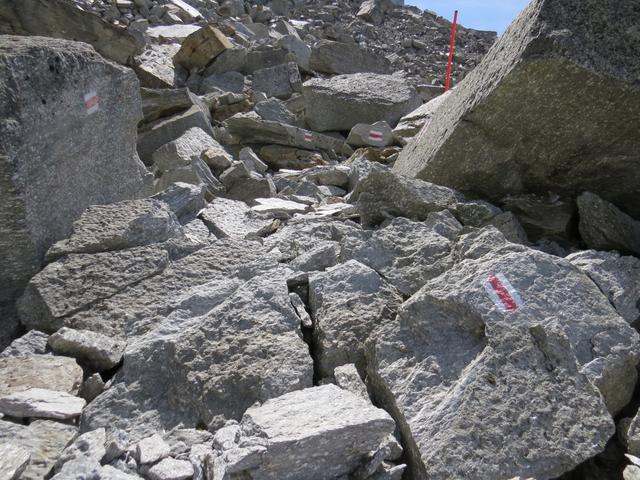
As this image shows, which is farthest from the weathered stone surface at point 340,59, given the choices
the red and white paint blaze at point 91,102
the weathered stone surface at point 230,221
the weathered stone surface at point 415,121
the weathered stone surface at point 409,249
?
the weathered stone surface at point 409,249

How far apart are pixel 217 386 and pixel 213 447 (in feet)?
1.29

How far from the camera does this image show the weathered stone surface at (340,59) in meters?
12.4

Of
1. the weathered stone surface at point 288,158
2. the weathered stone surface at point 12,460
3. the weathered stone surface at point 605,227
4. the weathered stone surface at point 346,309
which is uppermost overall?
the weathered stone surface at point 605,227

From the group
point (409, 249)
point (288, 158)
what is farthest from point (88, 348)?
point (288, 158)

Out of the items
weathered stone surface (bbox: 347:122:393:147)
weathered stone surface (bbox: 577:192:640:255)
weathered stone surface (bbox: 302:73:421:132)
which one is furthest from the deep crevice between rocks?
weathered stone surface (bbox: 302:73:421:132)

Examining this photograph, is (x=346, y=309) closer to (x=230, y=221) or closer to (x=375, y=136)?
(x=230, y=221)

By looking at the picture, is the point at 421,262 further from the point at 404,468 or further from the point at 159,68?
the point at 159,68

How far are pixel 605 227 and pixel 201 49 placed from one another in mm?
8659

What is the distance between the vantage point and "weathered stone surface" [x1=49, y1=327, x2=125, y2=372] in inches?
123

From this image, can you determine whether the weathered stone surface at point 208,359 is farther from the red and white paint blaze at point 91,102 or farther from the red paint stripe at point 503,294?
the red and white paint blaze at point 91,102

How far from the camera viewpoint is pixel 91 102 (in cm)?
399

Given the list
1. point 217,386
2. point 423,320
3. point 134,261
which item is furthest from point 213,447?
point 134,261

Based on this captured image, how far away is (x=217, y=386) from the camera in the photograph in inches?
113

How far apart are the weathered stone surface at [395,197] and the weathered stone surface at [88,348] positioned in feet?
5.76
